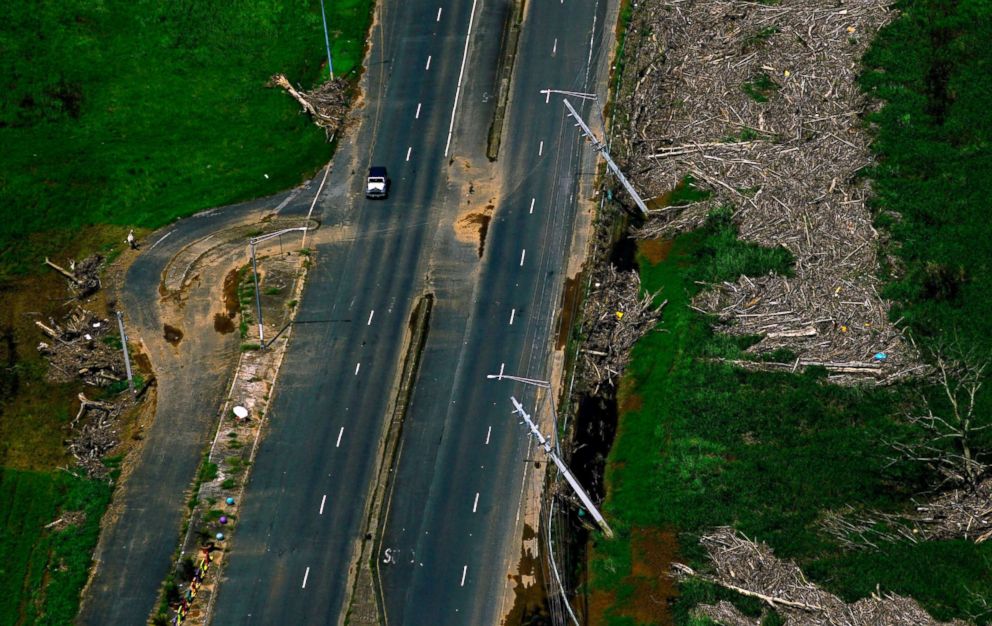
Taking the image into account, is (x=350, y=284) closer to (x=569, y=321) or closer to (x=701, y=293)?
(x=569, y=321)

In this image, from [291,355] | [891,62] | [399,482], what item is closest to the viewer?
[399,482]

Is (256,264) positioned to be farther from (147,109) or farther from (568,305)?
(568,305)

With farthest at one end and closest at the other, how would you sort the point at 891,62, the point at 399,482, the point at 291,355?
the point at 891,62, the point at 291,355, the point at 399,482

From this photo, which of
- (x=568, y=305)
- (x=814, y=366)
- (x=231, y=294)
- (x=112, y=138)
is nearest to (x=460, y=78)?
(x=568, y=305)

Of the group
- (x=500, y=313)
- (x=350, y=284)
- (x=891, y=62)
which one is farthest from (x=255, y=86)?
(x=891, y=62)

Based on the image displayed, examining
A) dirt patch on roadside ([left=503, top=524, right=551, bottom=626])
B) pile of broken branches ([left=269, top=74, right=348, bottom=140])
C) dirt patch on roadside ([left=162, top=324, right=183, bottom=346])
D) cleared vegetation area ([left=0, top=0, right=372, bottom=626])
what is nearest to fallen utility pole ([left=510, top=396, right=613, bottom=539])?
dirt patch on roadside ([left=503, top=524, right=551, bottom=626])

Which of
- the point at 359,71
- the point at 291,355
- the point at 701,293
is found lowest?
the point at 291,355

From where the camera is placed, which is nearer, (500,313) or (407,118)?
(500,313)
